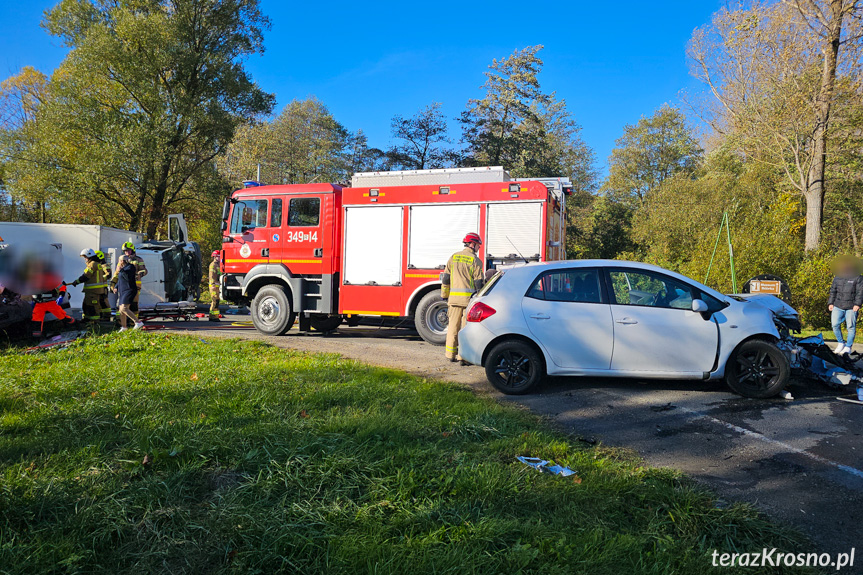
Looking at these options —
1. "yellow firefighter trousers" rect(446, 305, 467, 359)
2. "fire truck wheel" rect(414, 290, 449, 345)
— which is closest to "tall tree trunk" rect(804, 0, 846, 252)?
"fire truck wheel" rect(414, 290, 449, 345)

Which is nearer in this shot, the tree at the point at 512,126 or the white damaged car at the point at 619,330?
the white damaged car at the point at 619,330

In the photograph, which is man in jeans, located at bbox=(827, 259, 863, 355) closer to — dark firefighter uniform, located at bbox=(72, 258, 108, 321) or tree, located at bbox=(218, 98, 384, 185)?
dark firefighter uniform, located at bbox=(72, 258, 108, 321)

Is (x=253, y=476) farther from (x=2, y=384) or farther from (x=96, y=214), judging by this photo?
(x=96, y=214)

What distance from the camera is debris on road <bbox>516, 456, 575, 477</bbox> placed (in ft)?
12.1

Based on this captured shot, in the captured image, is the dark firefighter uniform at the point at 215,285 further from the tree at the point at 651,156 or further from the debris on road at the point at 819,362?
the tree at the point at 651,156

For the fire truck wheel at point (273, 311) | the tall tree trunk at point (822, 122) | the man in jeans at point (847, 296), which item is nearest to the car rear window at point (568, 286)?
the fire truck wheel at point (273, 311)

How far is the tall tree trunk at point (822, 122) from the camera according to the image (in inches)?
624

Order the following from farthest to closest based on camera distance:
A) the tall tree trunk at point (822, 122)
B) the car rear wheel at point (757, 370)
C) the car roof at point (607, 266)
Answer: the tall tree trunk at point (822, 122), the car roof at point (607, 266), the car rear wheel at point (757, 370)

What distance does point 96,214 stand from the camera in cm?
2486

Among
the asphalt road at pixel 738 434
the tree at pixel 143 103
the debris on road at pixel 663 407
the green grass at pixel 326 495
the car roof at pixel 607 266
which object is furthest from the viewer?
the tree at pixel 143 103

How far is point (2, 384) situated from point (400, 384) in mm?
4299

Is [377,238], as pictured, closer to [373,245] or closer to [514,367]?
[373,245]

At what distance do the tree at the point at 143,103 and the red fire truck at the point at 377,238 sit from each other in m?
13.8

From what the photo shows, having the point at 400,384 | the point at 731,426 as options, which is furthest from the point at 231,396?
the point at 731,426
